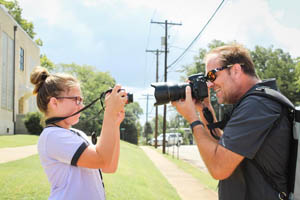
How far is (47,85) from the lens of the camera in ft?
6.80

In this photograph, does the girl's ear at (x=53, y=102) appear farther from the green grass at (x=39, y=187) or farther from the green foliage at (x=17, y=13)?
the green foliage at (x=17, y=13)

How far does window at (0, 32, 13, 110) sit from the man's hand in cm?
2163

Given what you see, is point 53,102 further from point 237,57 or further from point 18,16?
point 18,16

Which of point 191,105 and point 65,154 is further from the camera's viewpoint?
point 191,105

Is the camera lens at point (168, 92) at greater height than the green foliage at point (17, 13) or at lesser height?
lesser

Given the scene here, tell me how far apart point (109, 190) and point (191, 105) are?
160 inches

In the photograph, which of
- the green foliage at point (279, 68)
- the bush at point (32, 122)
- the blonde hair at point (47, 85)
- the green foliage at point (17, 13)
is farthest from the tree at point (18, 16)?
the blonde hair at point (47, 85)

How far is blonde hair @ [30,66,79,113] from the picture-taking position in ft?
6.78

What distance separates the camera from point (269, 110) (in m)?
1.66

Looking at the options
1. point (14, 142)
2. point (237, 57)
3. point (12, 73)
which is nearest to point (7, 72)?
point (12, 73)

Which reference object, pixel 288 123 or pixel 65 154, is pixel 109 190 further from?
pixel 288 123

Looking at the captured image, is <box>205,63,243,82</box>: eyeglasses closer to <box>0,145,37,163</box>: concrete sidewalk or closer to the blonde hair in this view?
the blonde hair

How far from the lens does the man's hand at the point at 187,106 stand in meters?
2.04

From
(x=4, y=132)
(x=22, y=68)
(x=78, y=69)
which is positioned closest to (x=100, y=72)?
(x=78, y=69)
